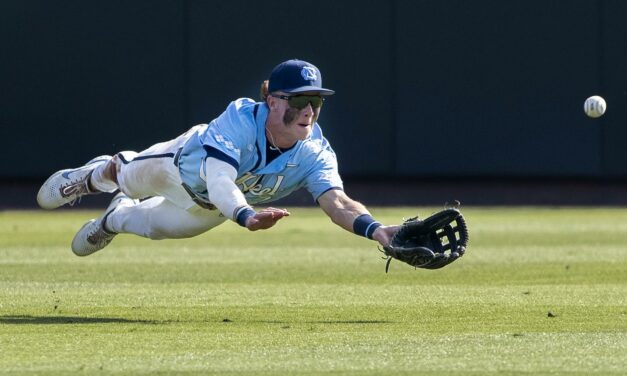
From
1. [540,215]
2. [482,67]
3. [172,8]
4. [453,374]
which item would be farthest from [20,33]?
[453,374]

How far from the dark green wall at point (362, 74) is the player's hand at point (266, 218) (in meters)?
14.0

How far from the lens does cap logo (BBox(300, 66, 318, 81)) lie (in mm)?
7891

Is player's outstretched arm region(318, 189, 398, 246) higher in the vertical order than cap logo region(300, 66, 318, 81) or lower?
lower

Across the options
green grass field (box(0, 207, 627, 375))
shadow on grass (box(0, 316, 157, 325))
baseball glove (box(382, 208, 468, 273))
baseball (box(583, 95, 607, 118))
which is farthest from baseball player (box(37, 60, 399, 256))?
baseball (box(583, 95, 607, 118))

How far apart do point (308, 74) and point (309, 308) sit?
5.18ft

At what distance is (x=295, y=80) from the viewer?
7871mm

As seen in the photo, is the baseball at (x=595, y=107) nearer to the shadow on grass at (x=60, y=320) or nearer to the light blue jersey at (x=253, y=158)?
the light blue jersey at (x=253, y=158)

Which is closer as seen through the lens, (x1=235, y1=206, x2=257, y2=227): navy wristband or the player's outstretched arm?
(x1=235, y1=206, x2=257, y2=227): navy wristband

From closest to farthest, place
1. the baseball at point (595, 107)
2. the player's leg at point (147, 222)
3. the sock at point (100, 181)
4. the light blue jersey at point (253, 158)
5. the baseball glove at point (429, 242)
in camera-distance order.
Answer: the baseball glove at point (429, 242)
the light blue jersey at point (253, 158)
the player's leg at point (147, 222)
the sock at point (100, 181)
the baseball at point (595, 107)

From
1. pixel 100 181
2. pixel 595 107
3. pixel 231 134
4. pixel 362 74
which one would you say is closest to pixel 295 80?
pixel 231 134

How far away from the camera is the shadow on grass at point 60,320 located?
7574mm

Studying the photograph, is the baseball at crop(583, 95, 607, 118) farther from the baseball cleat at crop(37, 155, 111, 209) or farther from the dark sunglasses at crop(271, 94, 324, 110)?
the dark sunglasses at crop(271, 94, 324, 110)

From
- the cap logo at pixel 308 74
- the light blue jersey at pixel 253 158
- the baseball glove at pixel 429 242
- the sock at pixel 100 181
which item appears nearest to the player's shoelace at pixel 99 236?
the sock at pixel 100 181

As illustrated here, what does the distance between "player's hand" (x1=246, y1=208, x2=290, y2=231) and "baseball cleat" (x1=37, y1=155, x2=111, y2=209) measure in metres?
2.88
